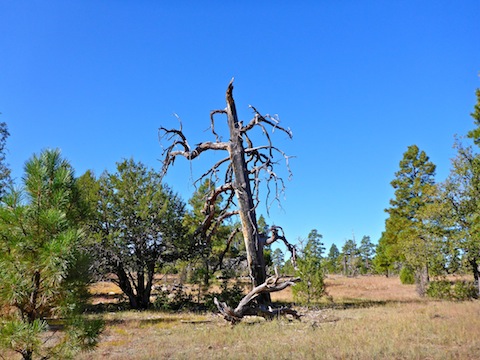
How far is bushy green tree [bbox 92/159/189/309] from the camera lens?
18.0 meters

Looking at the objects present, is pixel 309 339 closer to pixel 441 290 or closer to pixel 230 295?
pixel 230 295

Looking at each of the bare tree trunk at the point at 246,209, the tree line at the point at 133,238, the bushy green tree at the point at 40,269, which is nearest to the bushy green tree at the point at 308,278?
the tree line at the point at 133,238

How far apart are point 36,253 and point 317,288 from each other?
1291 centimetres

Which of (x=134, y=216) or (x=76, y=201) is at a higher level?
(x=134, y=216)

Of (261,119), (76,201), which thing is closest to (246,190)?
(261,119)

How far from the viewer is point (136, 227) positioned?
18328mm

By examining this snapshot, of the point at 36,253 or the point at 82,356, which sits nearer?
the point at 36,253

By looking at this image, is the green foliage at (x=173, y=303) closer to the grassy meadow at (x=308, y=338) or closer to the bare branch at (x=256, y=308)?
the grassy meadow at (x=308, y=338)

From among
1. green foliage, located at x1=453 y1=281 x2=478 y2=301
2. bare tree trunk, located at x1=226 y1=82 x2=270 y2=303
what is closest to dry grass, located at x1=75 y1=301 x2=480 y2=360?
bare tree trunk, located at x1=226 y1=82 x2=270 y2=303

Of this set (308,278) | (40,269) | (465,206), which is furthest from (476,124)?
(40,269)

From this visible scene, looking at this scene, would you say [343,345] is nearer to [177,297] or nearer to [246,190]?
[246,190]

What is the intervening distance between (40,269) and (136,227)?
14.4 meters

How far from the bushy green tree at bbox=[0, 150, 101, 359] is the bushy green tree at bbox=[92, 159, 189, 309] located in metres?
13.9

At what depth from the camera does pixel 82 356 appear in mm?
7012
